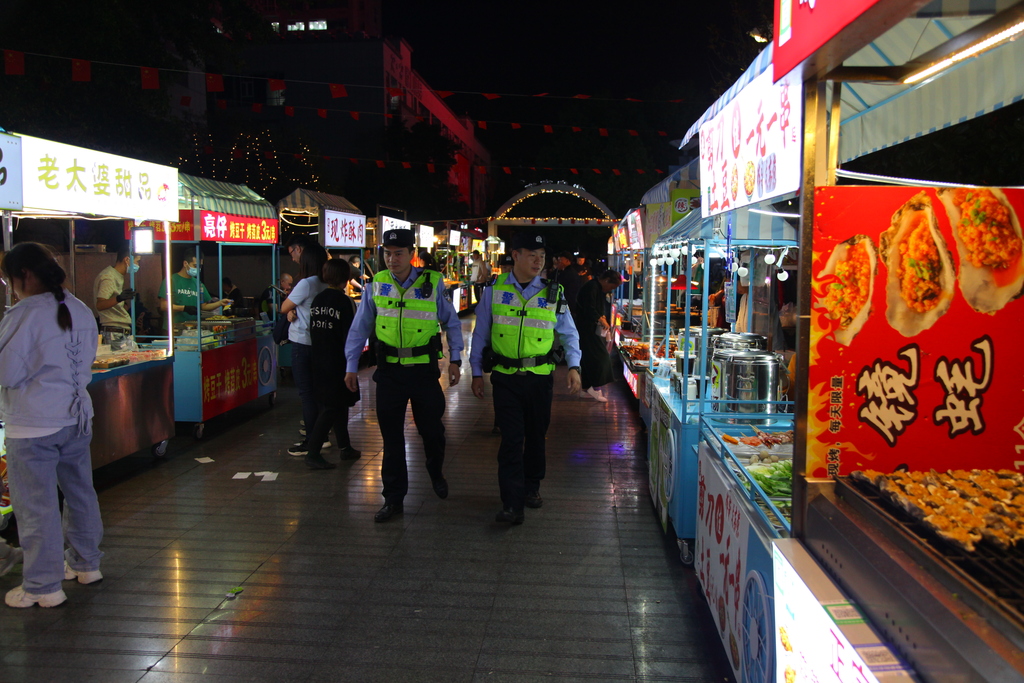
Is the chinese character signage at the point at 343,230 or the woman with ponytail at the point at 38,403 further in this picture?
the chinese character signage at the point at 343,230

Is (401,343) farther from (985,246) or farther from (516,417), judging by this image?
(985,246)

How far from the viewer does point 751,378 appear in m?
4.19

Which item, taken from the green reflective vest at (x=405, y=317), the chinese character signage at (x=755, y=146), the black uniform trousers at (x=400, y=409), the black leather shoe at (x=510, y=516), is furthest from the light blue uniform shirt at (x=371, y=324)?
the chinese character signage at (x=755, y=146)

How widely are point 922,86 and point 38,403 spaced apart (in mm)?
4675

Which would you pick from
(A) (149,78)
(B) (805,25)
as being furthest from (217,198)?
(B) (805,25)

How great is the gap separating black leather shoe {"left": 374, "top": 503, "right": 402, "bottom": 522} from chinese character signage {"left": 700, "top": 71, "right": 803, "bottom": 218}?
2.94 m

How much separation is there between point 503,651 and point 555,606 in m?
0.53

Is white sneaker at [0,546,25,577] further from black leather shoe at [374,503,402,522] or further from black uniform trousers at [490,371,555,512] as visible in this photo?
black uniform trousers at [490,371,555,512]

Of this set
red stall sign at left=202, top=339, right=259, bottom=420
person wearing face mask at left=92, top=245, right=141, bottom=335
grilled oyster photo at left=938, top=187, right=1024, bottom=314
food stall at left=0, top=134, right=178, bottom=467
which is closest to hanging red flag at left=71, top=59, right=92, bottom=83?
person wearing face mask at left=92, top=245, right=141, bottom=335

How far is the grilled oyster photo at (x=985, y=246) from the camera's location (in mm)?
2182

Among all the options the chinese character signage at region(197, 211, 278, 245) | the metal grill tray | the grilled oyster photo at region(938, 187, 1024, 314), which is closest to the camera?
the metal grill tray

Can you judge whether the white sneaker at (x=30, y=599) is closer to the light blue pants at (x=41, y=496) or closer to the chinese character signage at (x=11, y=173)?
the light blue pants at (x=41, y=496)

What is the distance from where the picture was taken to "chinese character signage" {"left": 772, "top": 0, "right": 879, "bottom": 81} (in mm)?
1716

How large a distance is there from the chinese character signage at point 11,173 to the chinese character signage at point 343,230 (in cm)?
713
